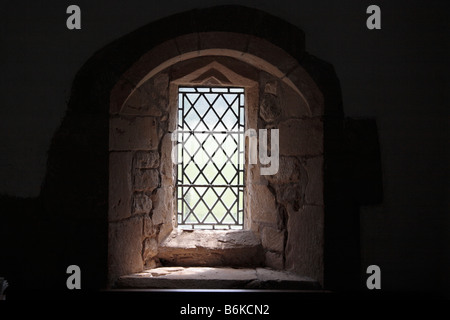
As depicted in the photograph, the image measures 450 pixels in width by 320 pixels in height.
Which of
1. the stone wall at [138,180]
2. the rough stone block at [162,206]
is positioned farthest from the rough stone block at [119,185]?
the rough stone block at [162,206]

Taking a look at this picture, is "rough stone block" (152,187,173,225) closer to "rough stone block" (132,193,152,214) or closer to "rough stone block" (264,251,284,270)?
"rough stone block" (132,193,152,214)

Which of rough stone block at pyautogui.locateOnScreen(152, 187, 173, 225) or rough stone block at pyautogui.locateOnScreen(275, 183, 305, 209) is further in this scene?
rough stone block at pyautogui.locateOnScreen(152, 187, 173, 225)

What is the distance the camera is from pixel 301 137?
2.78 metres

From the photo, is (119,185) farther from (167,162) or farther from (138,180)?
(167,162)

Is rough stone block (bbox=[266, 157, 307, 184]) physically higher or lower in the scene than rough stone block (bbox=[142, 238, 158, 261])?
higher

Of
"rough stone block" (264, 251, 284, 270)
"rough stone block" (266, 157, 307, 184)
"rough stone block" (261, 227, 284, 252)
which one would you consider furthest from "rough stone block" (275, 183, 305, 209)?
"rough stone block" (264, 251, 284, 270)

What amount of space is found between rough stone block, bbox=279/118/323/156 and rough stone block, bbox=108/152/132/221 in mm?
1077

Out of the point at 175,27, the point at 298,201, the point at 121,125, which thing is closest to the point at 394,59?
the point at 298,201

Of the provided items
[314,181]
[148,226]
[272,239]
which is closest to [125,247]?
[148,226]

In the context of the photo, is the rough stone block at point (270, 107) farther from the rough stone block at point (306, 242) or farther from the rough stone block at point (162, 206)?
the rough stone block at point (162, 206)

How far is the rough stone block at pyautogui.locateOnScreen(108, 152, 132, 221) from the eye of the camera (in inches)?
100

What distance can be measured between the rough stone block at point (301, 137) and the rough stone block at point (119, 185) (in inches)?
42.4

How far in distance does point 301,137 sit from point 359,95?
0.46 metres
